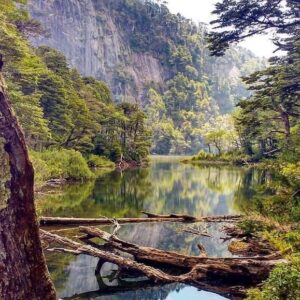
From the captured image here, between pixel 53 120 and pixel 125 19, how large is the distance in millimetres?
116778

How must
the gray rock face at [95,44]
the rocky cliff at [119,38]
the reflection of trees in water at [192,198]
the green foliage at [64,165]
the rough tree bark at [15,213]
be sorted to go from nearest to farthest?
the rough tree bark at [15,213] → the reflection of trees in water at [192,198] → the green foliage at [64,165] → the gray rock face at [95,44] → the rocky cliff at [119,38]

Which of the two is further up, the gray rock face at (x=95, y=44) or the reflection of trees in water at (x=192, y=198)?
the gray rock face at (x=95, y=44)

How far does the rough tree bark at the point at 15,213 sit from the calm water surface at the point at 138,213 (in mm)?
4657

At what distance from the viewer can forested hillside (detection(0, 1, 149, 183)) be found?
24375mm

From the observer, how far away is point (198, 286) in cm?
876

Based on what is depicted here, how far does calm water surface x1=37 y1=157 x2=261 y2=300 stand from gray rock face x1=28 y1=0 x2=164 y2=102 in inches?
3580

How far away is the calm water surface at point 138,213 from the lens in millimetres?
8719

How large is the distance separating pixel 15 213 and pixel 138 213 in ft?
48.0

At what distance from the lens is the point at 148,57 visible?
500 ft

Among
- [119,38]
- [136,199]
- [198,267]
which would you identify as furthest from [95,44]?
[198,267]

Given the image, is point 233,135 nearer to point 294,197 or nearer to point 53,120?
point 53,120

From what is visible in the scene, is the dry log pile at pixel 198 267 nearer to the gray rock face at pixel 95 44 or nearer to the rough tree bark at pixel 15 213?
the rough tree bark at pixel 15 213

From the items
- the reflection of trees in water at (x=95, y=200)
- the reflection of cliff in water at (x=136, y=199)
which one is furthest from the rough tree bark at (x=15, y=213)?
the reflection of cliff in water at (x=136, y=199)

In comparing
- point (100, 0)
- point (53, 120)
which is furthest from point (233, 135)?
point (100, 0)
